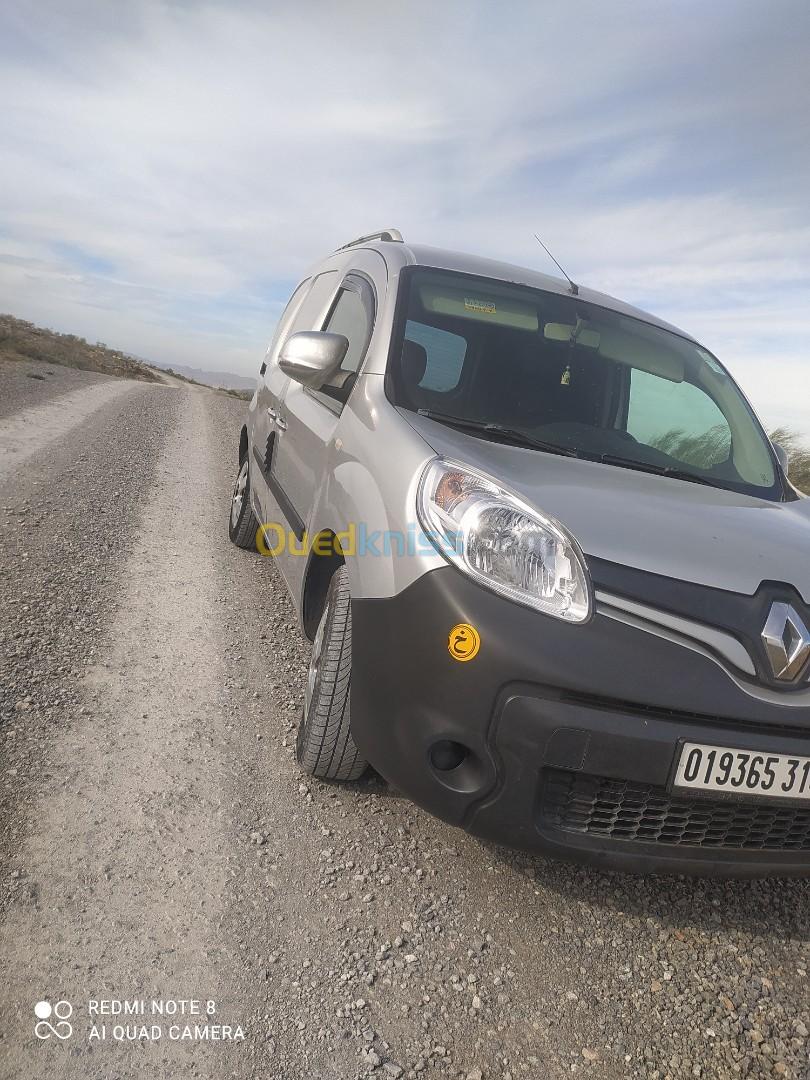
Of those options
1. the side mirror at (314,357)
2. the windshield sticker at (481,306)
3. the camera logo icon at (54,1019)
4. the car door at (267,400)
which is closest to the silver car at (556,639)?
the side mirror at (314,357)

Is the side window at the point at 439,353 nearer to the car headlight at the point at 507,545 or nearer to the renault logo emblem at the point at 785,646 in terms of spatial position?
the car headlight at the point at 507,545

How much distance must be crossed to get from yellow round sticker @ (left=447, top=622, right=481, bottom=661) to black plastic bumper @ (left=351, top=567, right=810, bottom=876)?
0.01 meters

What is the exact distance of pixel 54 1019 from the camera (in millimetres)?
1624

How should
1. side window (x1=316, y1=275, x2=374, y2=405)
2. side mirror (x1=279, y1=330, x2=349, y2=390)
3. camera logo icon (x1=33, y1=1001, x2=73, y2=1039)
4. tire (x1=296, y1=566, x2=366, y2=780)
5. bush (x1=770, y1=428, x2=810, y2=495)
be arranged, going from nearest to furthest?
camera logo icon (x1=33, y1=1001, x2=73, y2=1039) → tire (x1=296, y1=566, x2=366, y2=780) → side mirror (x1=279, y1=330, x2=349, y2=390) → side window (x1=316, y1=275, x2=374, y2=405) → bush (x1=770, y1=428, x2=810, y2=495)

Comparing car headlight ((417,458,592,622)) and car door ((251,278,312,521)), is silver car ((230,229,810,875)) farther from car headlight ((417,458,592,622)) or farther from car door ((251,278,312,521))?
car door ((251,278,312,521))

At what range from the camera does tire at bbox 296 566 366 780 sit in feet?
7.97

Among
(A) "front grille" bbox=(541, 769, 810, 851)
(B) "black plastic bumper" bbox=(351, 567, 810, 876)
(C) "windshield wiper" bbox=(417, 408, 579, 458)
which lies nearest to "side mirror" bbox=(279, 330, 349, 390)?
(C) "windshield wiper" bbox=(417, 408, 579, 458)

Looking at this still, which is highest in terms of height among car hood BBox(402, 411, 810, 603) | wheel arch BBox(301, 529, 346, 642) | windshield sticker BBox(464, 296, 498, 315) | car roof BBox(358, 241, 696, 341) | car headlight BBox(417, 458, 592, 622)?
car roof BBox(358, 241, 696, 341)

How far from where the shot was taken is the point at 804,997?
1.99 metres

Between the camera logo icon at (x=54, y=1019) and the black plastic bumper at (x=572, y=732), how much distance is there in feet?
2.86

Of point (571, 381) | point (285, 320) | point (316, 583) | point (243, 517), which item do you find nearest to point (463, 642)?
point (316, 583)

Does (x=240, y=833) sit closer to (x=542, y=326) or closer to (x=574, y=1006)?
(x=574, y=1006)

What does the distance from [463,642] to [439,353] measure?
1317 millimetres

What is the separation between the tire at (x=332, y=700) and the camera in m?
2.43
